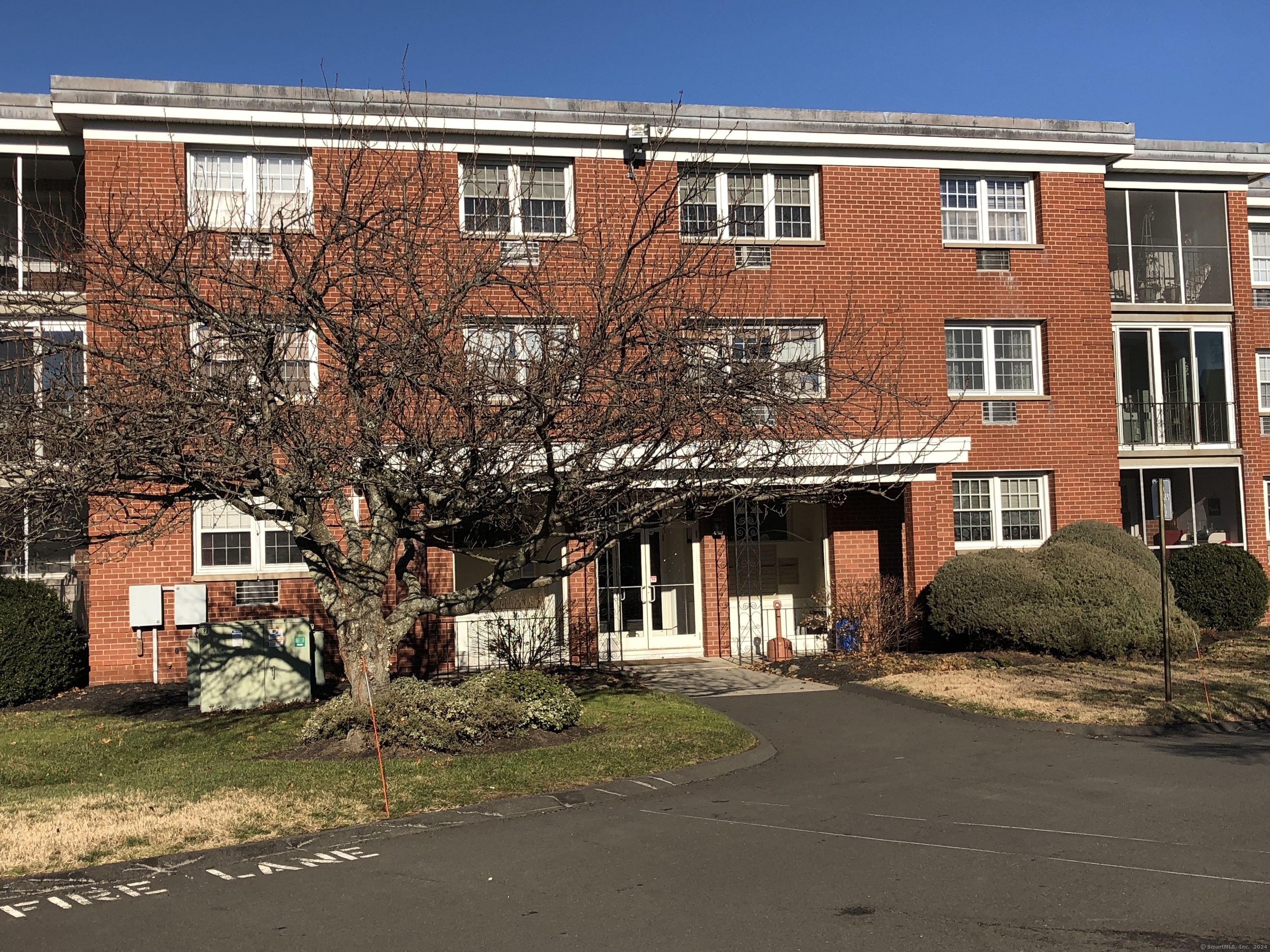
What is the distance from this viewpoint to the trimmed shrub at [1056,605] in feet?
54.7

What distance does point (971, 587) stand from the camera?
17.7 meters

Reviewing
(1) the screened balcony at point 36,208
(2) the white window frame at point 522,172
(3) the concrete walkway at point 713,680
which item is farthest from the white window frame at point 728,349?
(1) the screened balcony at point 36,208

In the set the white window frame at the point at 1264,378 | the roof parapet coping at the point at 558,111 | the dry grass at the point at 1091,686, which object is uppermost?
the roof parapet coping at the point at 558,111

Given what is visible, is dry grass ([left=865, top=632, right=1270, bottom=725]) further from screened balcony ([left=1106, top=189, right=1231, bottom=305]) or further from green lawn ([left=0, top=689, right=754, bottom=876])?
screened balcony ([left=1106, top=189, right=1231, bottom=305])

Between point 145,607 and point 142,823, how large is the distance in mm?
9497

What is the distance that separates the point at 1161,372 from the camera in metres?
23.3

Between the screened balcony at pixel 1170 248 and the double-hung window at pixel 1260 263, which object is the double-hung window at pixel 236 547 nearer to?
the screened balcony at pixel 1170 248

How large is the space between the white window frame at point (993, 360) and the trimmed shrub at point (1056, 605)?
12.2 ft

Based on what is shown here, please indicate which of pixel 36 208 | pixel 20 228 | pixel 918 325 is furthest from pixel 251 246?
pixel 918 325

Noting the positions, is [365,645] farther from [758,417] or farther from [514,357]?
[758,417]

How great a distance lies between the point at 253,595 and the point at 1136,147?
60.7ft

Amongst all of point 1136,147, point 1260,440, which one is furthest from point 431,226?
point 1260,440

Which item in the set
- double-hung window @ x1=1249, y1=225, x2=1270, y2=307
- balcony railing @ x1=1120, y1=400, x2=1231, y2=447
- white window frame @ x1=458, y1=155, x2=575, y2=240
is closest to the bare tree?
white window frame @ x1=458, y1=155, x2=575, y2=240

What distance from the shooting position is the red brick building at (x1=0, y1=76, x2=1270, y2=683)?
17891 millimetres
